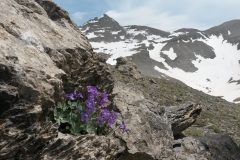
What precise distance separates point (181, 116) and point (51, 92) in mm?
9140

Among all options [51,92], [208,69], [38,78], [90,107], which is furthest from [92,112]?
[208,69]

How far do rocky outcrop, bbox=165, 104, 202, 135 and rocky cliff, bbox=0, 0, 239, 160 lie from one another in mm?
2254

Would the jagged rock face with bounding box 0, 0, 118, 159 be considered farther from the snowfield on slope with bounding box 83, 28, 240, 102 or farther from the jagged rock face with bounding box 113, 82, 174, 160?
the snowfield on slope with bounding box 83, 28, 240, 102

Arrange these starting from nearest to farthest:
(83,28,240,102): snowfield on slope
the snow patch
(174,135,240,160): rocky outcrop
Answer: (174,135,240,160): rocky outcrop → (83,28,240,102): snowfield on slope → the snow patch

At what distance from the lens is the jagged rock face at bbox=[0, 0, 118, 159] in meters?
5.69

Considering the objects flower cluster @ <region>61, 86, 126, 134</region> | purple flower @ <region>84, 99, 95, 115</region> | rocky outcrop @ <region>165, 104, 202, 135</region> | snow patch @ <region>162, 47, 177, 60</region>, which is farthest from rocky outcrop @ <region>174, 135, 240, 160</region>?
snow patch @ <region>162, 47, 177, 60</region>

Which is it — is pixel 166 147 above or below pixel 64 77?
below

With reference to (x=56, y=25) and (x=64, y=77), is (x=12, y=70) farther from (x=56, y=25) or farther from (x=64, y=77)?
(x=56, y=25)

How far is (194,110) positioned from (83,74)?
26.3 feet

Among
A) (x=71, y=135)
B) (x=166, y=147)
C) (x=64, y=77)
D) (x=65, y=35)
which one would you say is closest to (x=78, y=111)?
(x=71, y=135)

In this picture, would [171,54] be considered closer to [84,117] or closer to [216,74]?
[216,74]

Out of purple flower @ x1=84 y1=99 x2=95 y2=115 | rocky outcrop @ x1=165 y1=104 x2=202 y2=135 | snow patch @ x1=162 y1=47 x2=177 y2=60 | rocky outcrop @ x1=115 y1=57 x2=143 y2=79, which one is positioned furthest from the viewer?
snow patch @ x1=162 y1=47 x2=177 y2=60

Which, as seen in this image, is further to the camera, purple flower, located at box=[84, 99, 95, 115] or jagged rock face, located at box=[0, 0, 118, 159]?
purple flower, located at box=[84, 99, 95, 115]

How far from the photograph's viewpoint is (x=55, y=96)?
7199 millimetres
